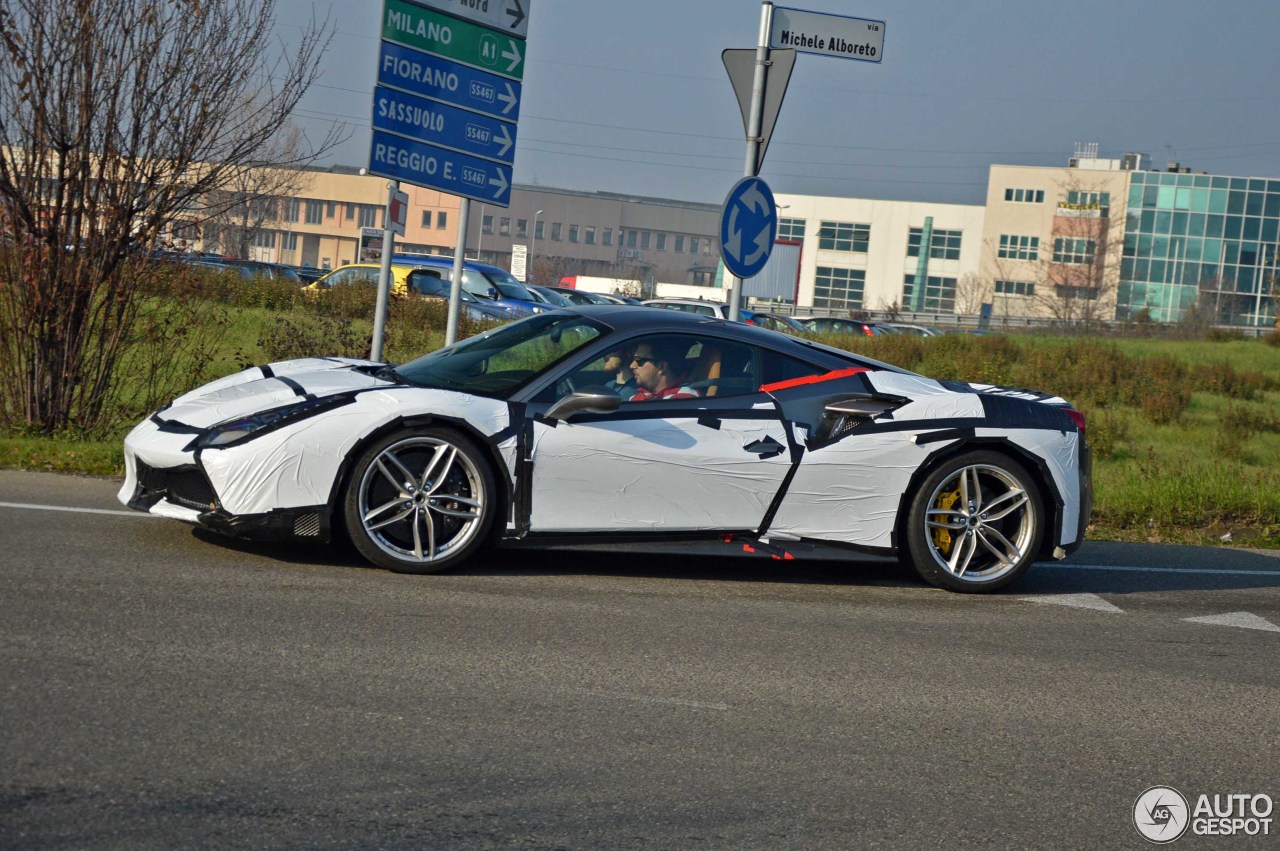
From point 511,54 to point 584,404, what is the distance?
593cm

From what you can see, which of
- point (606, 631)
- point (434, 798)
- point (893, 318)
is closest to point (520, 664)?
point (606, 631)

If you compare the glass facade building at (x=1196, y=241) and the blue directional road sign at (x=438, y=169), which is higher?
the glass facade building at (x=1196, y=241)

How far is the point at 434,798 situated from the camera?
12.3 ft

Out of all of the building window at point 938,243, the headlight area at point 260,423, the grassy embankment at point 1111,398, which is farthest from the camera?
the building window at point 938,243

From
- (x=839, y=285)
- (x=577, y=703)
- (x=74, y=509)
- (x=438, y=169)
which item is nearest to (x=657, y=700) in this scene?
(x=577, y=703)

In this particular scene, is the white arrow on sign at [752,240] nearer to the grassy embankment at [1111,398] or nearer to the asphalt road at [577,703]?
the grassy embankment at [1111,398]

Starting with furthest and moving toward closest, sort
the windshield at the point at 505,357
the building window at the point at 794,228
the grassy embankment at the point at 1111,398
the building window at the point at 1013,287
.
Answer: the building window at the point at 794,228
the building window at the point at 1013,287
the grassy embankment at the point at 1111,398
the windshield at the point at 505,357

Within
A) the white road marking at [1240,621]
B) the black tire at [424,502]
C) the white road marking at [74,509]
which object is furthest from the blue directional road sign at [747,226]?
the white road marking at [74,509]

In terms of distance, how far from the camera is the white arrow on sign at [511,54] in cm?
1156

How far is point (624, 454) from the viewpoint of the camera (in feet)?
22.2

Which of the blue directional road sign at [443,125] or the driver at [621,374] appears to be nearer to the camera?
the driver at [621,374]

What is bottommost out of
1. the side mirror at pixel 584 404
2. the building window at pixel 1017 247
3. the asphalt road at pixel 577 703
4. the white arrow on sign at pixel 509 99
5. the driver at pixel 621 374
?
the asphalt road at pixel 577 703

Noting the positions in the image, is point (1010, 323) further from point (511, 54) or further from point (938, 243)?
point (511, 54)

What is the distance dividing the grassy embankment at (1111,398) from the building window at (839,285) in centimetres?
7317
